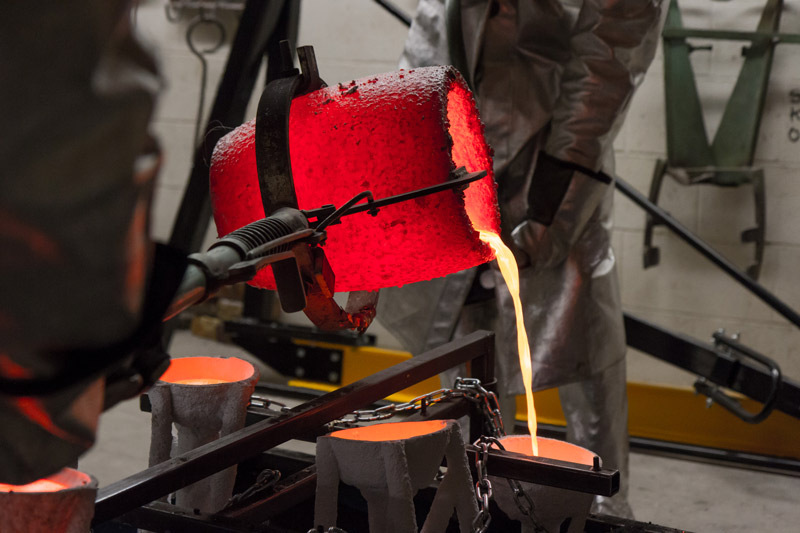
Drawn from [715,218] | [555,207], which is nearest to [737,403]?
[715,218]

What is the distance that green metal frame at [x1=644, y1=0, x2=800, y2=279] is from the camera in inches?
118

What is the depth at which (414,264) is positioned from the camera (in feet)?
2.64

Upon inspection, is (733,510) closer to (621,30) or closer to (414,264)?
(621,30)

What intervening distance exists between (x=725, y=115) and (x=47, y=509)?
2.86m

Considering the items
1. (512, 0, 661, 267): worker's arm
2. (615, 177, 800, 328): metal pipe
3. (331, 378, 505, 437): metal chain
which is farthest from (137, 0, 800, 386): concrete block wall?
(331, 378, 505, 437): metal chain

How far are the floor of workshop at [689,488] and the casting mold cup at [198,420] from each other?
68.9 inches

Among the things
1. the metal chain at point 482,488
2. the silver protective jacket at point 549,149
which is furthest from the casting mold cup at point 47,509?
the silver protective jacket at point 549,149

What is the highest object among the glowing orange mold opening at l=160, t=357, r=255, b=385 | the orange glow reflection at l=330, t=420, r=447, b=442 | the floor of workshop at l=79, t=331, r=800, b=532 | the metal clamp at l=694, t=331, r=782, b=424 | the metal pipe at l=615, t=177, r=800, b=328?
the glowing orange mold opening at l=160, t=357, r=255, b=385

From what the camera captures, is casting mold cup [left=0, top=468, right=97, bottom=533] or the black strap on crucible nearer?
casting mold cup [left=0, top=468, right=97, bottom=533]

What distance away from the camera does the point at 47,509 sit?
65cm

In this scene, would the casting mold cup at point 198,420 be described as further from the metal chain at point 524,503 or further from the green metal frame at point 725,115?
the green metal frame at point 725,115

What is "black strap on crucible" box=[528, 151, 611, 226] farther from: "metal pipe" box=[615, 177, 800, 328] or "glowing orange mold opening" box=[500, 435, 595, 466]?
"glowing orange mold opening" box=[500, 435, 595, 466]

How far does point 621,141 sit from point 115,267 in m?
3.11

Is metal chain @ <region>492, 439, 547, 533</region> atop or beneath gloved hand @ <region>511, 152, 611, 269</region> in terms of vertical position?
beneath
